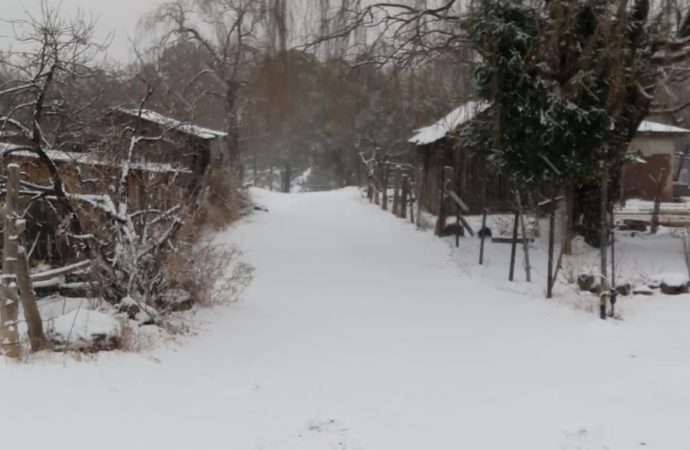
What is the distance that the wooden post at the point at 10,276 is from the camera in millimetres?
4566

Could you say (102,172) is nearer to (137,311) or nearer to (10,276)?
(137,311)

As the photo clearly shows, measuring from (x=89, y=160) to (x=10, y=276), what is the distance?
8.45 ft

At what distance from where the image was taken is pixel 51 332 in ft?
16.4

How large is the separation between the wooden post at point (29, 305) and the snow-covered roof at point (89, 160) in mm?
2071

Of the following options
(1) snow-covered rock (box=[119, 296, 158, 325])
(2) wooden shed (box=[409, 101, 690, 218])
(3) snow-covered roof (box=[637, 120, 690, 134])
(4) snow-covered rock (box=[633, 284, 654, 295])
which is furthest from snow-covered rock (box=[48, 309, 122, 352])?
(3) snow-covered roof (box=[637, 120, 690, 134])

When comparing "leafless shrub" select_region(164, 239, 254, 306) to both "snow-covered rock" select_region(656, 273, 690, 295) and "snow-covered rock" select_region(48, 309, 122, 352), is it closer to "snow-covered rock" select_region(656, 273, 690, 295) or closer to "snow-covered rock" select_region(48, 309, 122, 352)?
"snow-covered rock" select_region(48, 309, 122, 352)

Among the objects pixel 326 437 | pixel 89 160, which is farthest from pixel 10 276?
pixel 326 437

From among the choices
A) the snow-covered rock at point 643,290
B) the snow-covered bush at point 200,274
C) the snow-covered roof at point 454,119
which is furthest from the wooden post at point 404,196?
the snow-covered bush at point 200,274

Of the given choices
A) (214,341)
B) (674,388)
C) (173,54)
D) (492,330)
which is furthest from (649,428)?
(173,54)

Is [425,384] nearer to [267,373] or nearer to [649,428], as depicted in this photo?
[267,373]

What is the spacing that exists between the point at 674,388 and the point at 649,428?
0.83m

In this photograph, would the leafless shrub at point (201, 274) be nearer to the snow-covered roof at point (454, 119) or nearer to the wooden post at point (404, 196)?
the snow-covered roof at point (454, 119)

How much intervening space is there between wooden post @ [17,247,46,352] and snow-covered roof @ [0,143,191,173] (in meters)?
2.07

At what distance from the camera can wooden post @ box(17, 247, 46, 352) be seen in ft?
15.6
